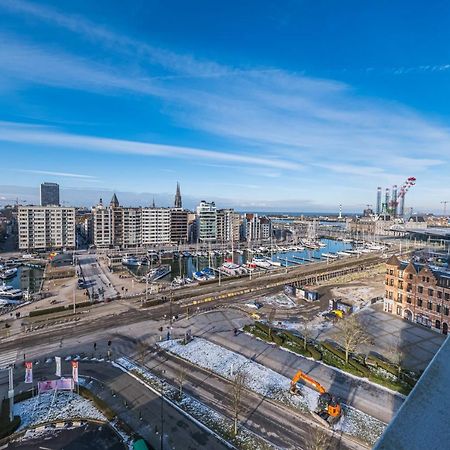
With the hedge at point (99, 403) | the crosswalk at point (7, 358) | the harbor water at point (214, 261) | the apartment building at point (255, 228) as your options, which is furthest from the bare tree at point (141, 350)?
the apartment building at point (255, 228)

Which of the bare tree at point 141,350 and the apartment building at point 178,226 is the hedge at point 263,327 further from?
the apartment building at point 178,226

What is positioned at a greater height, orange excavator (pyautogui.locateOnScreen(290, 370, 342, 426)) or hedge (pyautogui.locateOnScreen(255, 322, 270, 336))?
hedge (pyautogui.locateOnScreen(255, 322, 270, 336))

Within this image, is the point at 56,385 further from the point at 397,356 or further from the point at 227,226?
the point at 227,226

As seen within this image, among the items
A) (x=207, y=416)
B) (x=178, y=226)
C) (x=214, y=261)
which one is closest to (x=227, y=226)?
(x=178, y=226)

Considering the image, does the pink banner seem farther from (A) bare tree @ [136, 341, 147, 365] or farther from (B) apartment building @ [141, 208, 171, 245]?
(B) apartment building @ [141, 208, 171, 245]

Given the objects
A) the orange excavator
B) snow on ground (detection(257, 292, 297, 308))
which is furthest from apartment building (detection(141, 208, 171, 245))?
the orange excavator

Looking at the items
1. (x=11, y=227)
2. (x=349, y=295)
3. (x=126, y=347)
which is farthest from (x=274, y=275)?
(x=11, y=227)

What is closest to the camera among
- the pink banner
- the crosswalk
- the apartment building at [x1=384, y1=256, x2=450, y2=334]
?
the pink banner

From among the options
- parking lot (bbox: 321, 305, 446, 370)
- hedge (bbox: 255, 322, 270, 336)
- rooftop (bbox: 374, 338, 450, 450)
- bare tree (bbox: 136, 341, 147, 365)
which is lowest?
parking lot (bbox: 321, 305, 446, 370)
